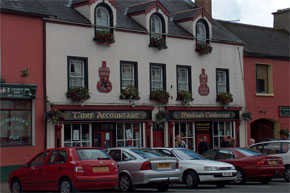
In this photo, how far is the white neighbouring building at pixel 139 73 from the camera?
2386 centimetres

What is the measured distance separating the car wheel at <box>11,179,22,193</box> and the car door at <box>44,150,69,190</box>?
1.76 metres

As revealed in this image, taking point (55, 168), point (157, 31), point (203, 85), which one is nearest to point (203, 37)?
point (203, 85)

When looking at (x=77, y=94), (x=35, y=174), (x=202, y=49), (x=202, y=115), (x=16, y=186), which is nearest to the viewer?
(x=35, y=174)

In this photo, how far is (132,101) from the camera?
1029 inches

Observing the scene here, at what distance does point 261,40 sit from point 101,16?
13.1 meters

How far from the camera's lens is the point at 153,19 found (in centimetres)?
2778

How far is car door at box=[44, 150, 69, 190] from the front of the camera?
1548 cm

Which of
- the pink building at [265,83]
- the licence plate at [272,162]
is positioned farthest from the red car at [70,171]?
the pink building at [265,83]

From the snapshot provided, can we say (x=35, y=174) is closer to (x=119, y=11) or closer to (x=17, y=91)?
(x=17, y=91)

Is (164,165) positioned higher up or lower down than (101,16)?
lower down

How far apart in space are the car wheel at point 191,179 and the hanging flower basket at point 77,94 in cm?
720

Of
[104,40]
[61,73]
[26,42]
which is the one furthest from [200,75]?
[26,42]

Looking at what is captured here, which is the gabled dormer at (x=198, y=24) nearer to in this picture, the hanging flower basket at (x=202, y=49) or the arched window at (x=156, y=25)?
the hanging flower basket at (x=202, y=49)

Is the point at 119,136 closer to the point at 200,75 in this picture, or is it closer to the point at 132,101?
the point at 132,101
